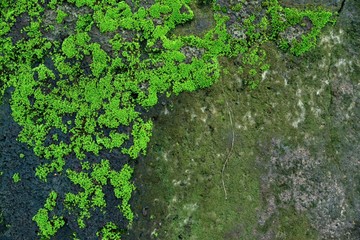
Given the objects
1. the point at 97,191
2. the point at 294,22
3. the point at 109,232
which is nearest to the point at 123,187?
the point at 97,191

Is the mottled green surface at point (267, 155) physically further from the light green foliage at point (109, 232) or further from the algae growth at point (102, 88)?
the light green foliage at point (109, 232)

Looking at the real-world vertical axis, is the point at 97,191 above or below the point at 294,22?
below

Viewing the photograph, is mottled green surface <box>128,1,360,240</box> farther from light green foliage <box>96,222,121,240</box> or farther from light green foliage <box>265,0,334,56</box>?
light green foliage <box>96,222,121,240</box>

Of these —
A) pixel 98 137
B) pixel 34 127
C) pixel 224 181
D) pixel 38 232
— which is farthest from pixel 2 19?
pixel 224 181

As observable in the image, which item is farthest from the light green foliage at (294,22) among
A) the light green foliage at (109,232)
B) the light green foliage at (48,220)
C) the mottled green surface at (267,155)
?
the light green foliage at (48,220)

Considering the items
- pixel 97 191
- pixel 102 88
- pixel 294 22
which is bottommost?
pixel 97 191

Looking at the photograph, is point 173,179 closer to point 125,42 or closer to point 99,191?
point 99,191

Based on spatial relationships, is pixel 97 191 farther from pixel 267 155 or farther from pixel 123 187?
pixel 267 155
